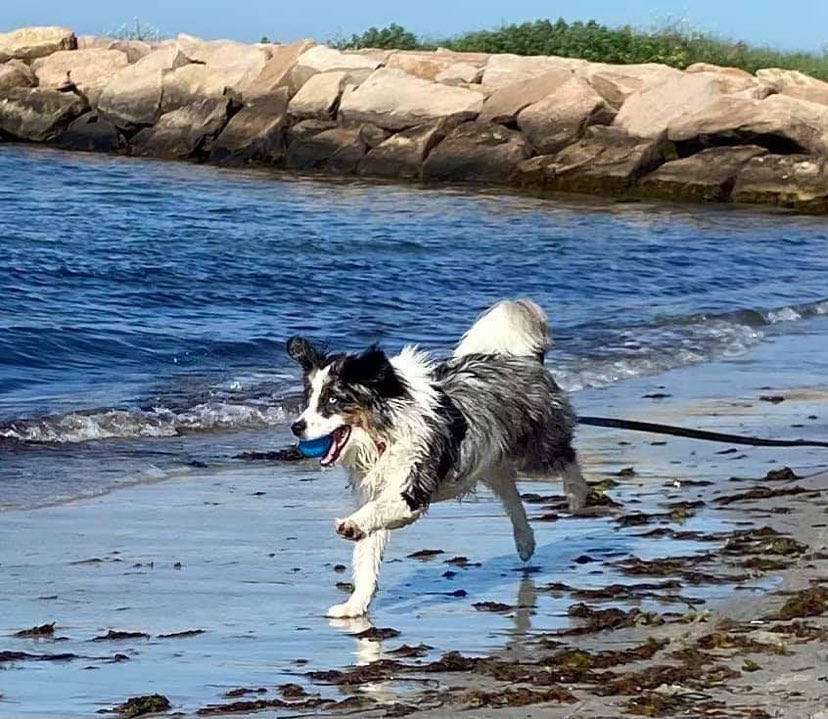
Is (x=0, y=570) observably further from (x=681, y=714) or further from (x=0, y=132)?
(x=0, y=132)

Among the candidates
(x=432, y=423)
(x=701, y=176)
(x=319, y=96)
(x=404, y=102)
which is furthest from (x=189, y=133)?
(x=432, y=423)

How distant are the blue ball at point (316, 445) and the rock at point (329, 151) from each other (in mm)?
25392

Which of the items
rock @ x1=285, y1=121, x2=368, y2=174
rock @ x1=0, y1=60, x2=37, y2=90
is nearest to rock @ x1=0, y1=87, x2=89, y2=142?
rock @ x1=0, y1=60, x2=37, y2=90

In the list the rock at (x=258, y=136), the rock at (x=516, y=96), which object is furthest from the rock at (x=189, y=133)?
the rock at (x=516, y=96)

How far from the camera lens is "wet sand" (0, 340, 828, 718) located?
484cm

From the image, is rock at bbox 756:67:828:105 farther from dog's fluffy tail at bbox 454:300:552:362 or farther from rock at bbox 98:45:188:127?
dog's fluffy tail at bbox 454:300:552:362

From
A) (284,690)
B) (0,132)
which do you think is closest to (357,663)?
(284,690)

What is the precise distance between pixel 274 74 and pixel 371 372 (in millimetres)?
28750

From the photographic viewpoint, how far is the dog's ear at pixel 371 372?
6172 mm

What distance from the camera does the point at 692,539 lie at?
7160 mm

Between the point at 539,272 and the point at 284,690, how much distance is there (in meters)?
14.9

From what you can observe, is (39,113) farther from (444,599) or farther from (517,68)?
(444,599)

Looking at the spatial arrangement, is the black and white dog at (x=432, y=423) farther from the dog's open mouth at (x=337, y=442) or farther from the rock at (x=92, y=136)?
the rock at (x=92, y=136)

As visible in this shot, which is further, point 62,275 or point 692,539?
point 62,275
